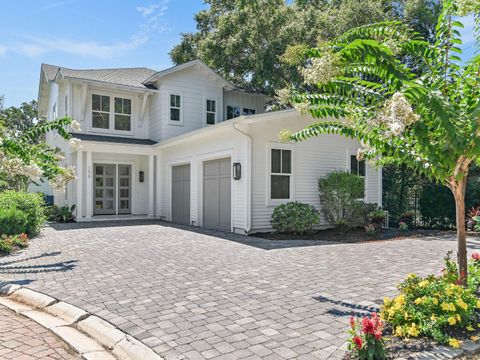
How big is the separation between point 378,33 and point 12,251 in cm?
811

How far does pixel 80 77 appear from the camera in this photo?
48.6 feet

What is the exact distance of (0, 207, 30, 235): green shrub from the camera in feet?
28.8

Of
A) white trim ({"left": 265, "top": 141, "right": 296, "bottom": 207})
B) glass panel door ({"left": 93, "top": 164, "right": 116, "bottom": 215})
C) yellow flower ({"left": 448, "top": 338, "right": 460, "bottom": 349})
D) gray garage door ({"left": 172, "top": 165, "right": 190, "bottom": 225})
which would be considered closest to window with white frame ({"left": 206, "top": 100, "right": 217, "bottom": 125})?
gray garage door ({"left": 172, "top": 165, "right": 190, "bottom": 225})

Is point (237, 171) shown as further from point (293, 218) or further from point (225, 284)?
point (225, 284)

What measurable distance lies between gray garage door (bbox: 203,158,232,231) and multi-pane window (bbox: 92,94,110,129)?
18.8ft

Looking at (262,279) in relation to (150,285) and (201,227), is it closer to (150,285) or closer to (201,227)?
(150,285)

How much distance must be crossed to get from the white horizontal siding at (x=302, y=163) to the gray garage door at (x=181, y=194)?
393cm

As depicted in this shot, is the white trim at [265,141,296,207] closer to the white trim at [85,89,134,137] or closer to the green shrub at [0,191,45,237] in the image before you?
the green shrub at [0,191,45,237]

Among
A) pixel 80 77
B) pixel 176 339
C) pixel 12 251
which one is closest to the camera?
pixel 176 339

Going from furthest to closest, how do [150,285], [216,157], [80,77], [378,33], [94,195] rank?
[94,195]
[80,77]
[216,157]
[150,285]
[378,33]

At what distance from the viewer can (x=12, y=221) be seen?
29.6 ft

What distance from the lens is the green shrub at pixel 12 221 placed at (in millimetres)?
8766

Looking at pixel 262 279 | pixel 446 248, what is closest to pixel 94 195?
pixel 262 279

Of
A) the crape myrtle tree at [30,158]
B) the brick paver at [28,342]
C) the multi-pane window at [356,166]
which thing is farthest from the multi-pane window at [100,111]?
the brick paver at [28,342]
